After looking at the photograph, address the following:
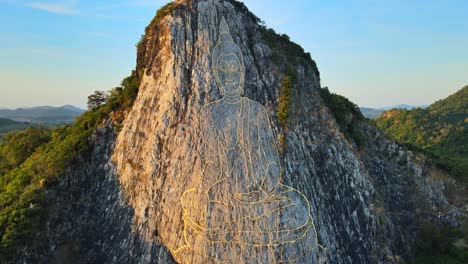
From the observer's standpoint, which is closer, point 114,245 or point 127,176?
point 114,245

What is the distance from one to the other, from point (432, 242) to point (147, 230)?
17.6 m

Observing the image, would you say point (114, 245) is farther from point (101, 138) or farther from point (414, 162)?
point (414, 162)

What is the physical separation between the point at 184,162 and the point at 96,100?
10.1 meters

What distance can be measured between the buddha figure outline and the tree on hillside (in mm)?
9434

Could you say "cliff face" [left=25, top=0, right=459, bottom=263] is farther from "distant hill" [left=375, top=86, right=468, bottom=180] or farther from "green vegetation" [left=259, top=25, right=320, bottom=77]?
"distant hill" [left=375, top=86, right=468, bottom=180]

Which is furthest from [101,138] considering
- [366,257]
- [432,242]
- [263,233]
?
[432,242]

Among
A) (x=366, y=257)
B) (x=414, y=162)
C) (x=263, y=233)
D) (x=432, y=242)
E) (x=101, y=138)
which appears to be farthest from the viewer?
(x=414, y=162)

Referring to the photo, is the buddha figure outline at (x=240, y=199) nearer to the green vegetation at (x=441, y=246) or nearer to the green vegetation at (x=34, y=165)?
the green vegetation at (x=34, y=165)

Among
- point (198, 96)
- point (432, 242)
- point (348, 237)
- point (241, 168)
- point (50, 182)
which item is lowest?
point (432, 242)

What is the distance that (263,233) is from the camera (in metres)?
15.7

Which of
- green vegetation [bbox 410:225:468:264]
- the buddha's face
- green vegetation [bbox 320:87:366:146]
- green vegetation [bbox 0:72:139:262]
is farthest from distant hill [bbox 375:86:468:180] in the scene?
green vegetation [bbox 0:72:139:262]

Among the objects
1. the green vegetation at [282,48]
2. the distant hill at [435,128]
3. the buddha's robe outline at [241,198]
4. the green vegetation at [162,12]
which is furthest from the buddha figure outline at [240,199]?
the distant hill at [435,128]

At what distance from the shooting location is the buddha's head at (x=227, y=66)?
1755 centimetres

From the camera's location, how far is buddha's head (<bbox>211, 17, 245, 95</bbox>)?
17547 millimetres
